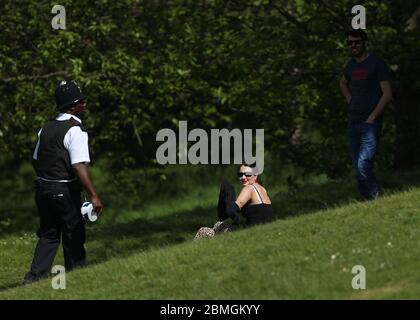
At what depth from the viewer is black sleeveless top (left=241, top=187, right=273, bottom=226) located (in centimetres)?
1518

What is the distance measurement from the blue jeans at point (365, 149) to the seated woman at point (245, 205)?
3.98ft

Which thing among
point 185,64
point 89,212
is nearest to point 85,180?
point 89,212

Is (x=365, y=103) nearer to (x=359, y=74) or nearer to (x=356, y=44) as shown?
(x=359, y=74)

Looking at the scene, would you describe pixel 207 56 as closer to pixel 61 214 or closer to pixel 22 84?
pixel 22 84

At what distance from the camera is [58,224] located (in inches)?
514

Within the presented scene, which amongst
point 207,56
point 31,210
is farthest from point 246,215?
point 31,210

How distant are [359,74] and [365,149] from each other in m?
0.92

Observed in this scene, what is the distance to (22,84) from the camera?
2623 centimetres

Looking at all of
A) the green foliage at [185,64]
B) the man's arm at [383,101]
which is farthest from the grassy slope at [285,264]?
the green foliage at [185,64]

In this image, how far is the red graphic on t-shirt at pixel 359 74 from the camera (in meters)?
14.8

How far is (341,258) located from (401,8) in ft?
36.0

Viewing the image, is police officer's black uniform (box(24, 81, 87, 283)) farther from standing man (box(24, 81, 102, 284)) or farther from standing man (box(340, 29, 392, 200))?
standing man (box(340, 29, 392, 200))

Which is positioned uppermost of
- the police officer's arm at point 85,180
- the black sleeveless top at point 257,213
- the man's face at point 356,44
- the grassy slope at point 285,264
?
the man's face at point 356,44

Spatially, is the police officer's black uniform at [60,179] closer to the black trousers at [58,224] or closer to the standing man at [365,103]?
the black trousers at [58,224]
